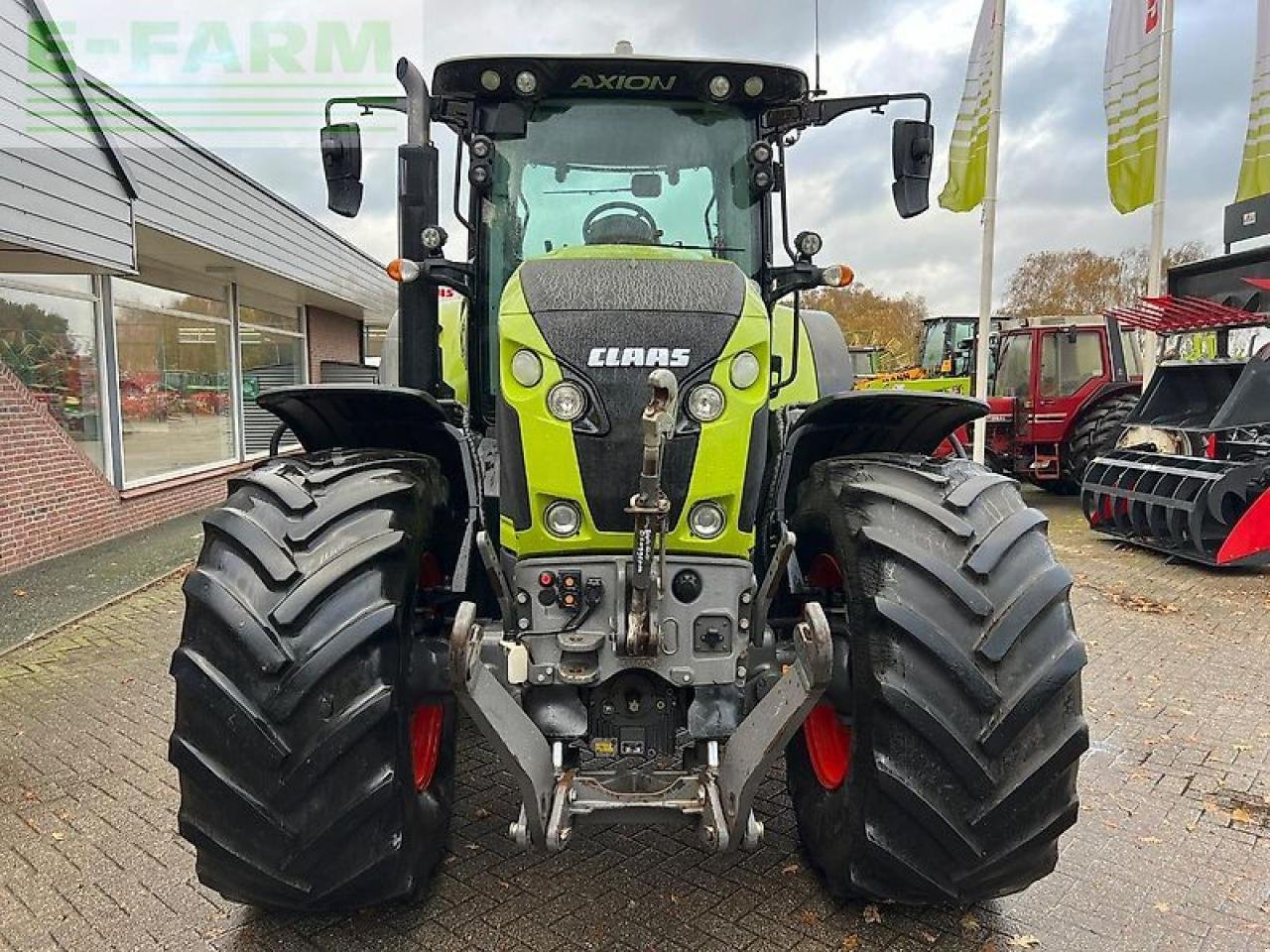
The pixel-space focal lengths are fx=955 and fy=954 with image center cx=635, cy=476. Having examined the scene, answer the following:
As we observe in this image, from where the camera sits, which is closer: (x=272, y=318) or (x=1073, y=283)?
(x=272, y=318)

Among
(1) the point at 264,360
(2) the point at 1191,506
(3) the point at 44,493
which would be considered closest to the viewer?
(2) the point at 1191,506

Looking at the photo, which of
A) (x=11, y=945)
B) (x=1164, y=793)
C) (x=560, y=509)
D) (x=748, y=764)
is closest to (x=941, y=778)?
(x=748, y=764)

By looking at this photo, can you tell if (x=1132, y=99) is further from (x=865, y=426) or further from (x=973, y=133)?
(x=865, y=426)

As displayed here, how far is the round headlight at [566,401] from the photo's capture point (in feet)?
8.20

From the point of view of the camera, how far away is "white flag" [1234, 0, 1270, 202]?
40.2 feet

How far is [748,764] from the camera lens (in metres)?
2.36

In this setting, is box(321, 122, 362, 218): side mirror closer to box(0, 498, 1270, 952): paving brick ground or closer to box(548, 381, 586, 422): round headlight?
box(548, 381, 586, 422): round headlight

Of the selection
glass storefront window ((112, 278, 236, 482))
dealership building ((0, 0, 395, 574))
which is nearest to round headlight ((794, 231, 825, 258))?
dealership building ((0, 0, 395, 574))

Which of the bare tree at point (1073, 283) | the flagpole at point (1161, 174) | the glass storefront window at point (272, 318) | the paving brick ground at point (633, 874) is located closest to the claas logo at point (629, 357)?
the paving brick ground at point (633, 874)

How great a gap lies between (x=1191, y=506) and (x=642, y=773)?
7.61m

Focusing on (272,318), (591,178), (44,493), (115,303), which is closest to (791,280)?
(591,178)

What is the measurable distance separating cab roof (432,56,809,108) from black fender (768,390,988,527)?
115 centimetres

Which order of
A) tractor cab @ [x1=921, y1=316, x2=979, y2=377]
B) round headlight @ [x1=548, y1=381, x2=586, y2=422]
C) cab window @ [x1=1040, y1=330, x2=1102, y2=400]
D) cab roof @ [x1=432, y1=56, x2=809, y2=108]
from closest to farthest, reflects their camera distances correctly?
round headlight @ [x1=548, y1=381, x2=586, y2=422] → cab roof @ [x1=432, y1=56, x2=809, y2=108] → cab window @ [x1=1040, y1=330, x2=1102, y2=400] → tractor cab @ [x1=921, y1=316, x2=979, y2=377]

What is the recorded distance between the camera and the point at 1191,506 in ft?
27.6
